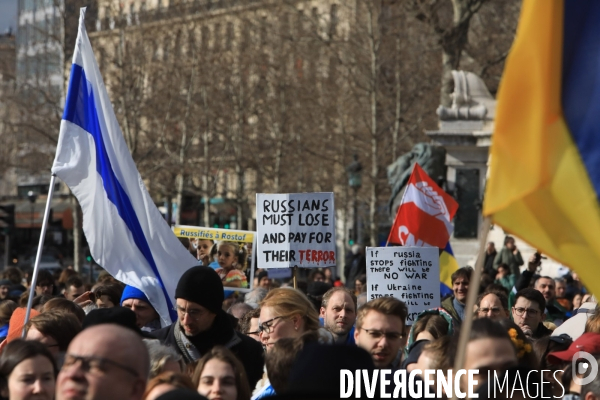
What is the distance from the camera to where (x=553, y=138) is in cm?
438

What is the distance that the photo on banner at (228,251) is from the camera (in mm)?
12008

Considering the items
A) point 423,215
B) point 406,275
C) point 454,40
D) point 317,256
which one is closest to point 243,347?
point 406,275

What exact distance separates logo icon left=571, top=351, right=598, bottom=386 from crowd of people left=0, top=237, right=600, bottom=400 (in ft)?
0.10

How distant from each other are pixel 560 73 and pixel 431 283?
5.37 metres

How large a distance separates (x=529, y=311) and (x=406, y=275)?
1.36m

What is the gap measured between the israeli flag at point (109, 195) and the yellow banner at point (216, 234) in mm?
3359

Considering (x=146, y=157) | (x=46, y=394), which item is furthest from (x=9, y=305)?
(x=146, y=157)

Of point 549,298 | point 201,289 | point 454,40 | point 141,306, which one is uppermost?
point 454,40

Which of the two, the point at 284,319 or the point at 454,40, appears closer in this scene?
the point at 284,319

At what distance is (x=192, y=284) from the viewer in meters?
6.76

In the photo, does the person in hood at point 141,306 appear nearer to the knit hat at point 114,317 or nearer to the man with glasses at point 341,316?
the man with glasses at point 341,316

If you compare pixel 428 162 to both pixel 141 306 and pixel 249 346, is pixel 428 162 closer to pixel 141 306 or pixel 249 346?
pixel 141 306

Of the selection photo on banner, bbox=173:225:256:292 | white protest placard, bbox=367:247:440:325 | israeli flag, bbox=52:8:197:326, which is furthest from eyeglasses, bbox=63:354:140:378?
photo on banner, bbox=173:225:256:292

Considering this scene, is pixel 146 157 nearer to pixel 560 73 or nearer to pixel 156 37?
pixel 156 37
